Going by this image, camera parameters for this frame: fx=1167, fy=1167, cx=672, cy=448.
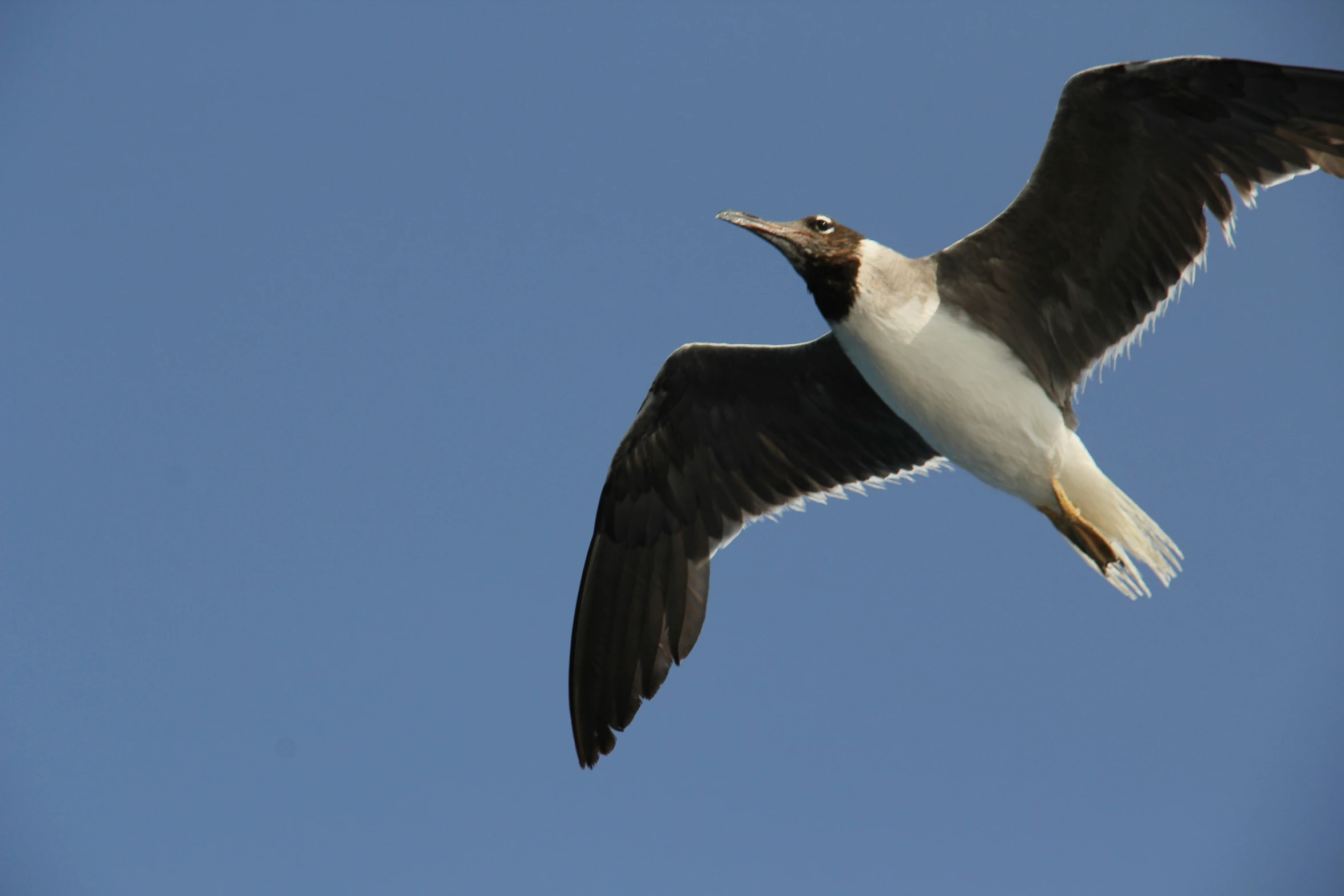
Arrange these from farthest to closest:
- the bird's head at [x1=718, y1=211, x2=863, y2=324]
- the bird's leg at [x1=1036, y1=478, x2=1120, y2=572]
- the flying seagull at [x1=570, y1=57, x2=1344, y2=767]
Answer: the bird's leg at [x1=1036, y1=478, x2=1120, y2=572] < the bird's head at [x1=718, y1=211, x2=863, y2=324] < the flying seagull at [x1=570, y1=57, x2=1344, y2=767]

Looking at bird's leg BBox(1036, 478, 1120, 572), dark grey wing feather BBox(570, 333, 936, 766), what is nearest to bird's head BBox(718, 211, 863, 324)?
dark grey wing feather BBox(570, 333, 936, 766)

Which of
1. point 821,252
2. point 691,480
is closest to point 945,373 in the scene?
point 821,252

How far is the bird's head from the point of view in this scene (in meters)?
7.50

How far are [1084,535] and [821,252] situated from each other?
2.62m

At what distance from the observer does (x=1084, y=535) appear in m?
7.88

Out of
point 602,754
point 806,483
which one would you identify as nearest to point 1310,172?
point 806,483

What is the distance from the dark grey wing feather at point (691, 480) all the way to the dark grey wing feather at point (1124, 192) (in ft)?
4.23

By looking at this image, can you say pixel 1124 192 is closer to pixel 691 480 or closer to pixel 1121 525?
pixel 1121 525

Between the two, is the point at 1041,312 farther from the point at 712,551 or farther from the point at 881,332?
the point at 712,551

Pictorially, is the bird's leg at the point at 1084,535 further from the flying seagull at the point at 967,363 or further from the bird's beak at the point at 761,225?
the bird's beak at the point at 761,225

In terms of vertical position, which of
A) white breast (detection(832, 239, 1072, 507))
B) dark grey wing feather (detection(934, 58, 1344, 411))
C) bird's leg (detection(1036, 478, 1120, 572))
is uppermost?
dark grey wing feather (detection(934, 58, 1344, 411))

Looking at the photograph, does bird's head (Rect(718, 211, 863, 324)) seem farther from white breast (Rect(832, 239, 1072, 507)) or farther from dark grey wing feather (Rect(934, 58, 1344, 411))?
dark grey wing feather (Rect(934, 58, 1344, 411))

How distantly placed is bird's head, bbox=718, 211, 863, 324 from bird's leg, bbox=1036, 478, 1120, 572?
1.92 m

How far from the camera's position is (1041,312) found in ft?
25.9
